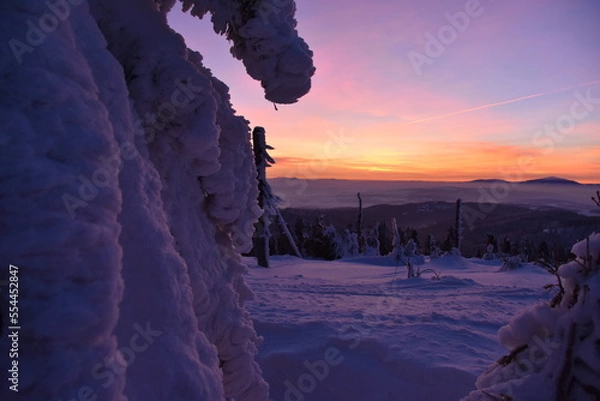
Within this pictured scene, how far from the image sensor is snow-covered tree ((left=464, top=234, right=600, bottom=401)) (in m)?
1.89

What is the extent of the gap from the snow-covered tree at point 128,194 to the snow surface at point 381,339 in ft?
5.77

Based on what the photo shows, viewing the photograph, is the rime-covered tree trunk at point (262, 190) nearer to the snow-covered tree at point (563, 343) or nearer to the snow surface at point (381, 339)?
the snow surface at point (381, 339)

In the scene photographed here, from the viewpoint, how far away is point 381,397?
4359 mm

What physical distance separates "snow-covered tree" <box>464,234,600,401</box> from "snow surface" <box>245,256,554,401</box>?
228 cm

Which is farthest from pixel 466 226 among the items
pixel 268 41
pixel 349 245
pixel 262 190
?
pixel 268 41

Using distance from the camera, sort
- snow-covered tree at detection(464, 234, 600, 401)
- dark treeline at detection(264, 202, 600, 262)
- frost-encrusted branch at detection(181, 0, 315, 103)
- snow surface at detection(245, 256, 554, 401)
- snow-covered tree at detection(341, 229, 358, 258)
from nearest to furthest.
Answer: snow-covered tree at detection(464, 234, 600, 401) < frost-encrusted branch at detection(181, 0, 315, 103) < snow surface at detection(245, 256, 554, 401) < snow-covered tree at detection(341, 229, 358, 258) < dark treeline at detection(264, 202, 600, 262)

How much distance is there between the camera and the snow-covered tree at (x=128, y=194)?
4.11 ft

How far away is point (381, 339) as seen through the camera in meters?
5.24

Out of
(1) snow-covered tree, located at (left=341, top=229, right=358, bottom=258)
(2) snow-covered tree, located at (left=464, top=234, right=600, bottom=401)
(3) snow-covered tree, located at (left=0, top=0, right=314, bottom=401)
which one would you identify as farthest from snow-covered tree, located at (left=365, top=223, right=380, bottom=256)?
(2) snow-covered tree, located at (left=464, top=234, right=600, bottom=401)

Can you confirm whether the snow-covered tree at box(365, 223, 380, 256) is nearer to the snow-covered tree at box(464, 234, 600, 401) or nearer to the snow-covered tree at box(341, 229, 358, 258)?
the snow-covered tree at box(341, 229, 358, 258)

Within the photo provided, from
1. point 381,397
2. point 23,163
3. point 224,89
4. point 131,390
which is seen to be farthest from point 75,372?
point 381,397

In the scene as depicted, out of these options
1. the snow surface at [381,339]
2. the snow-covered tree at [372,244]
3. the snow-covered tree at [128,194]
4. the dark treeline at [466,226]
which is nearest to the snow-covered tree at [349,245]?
the snow-covered tree at [372,244]

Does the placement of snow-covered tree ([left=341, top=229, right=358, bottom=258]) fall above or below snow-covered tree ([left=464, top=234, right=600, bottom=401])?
below

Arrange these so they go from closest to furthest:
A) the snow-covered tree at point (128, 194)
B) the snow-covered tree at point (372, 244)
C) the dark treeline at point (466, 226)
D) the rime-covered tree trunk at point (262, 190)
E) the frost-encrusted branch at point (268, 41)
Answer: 1. the snow-covered tree at point (128, 194)
2. the frost-encrusted branch at point (268, 41)
3. the rime-covered tree trunk at point (262, 190)
4. the snow-covered tree at point (372, 244)
5. the dark treeline at point (466, 226)
